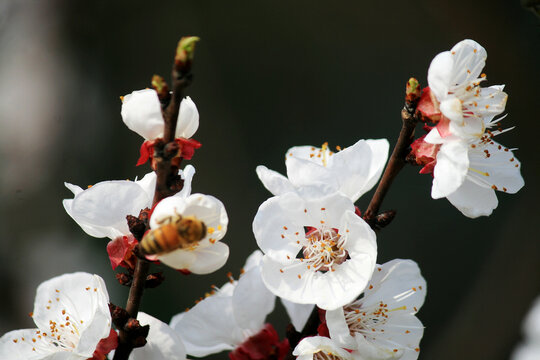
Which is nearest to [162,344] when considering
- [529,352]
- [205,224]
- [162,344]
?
[162,344]

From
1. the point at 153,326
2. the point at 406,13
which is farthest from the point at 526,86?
the point at 153,326

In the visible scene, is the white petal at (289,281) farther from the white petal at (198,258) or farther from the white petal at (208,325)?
the white petal at (208,325)

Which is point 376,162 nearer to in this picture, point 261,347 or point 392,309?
point 392,309

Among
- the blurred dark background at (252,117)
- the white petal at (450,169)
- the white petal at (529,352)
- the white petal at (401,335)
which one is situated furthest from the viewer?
the blurred dark background at (252,117)

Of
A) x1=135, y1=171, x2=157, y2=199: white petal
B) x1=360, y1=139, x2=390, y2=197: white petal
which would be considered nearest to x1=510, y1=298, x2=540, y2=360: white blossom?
x1=360, y1=139, x2=390, y2=197: white petal

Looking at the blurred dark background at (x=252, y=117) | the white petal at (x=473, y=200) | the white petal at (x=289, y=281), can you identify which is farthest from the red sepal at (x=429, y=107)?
the blurred dark background at (x=252, y=117)
